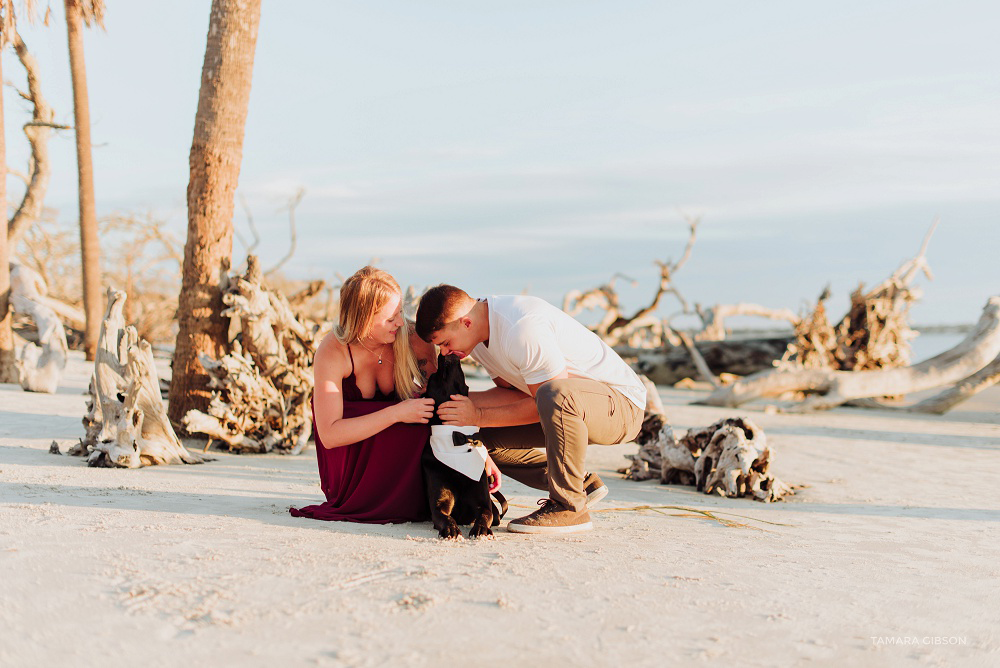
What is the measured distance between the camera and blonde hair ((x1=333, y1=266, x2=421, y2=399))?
4148mm

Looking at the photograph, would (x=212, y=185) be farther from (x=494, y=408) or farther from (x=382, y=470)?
(x=494, y=408)

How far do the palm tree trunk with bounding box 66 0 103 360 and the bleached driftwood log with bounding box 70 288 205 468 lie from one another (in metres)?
9.17

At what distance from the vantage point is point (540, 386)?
4.23 metres

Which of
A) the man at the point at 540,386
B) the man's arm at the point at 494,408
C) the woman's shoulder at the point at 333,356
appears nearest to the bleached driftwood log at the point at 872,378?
the man at the point at 540,386

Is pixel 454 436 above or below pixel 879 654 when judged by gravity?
above

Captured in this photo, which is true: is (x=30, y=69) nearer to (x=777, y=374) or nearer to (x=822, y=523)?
(x=777, y=374)

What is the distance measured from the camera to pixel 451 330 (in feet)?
13.5

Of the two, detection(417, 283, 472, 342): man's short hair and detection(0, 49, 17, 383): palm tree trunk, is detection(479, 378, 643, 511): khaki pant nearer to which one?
detection(417, 283, 472, 342): man's short hair

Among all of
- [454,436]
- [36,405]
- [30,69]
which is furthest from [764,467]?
[30,69]

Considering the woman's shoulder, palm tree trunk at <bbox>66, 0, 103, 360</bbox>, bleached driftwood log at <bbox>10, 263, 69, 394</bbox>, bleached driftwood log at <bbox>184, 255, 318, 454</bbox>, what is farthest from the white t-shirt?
palm tree trunk at <bbox>66, 0, 103, 360</bbox>

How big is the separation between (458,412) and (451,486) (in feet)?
1.27

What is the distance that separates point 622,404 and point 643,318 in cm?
1380

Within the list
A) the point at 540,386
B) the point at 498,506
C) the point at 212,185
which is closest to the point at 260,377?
the point at 212,185

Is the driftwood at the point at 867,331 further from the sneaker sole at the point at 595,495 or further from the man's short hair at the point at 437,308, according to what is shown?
the man's short hair at the point at 437,308
